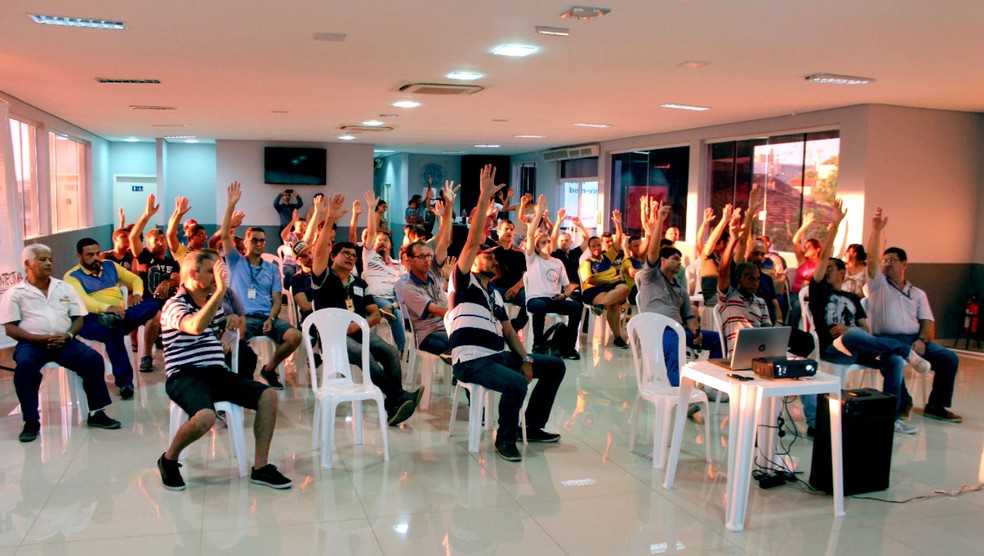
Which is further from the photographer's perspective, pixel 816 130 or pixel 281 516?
pixel 816 130

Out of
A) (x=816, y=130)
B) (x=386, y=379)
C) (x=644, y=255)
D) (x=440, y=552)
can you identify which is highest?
(x=816, y=130)

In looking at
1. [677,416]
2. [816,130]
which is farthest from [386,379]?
[816,130]

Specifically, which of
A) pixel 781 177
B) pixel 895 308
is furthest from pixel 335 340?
pixel 781 177

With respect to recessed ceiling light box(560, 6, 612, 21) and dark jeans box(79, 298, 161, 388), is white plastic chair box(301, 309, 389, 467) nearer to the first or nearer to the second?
→ dark jeans box(79, 298, 161, 388)

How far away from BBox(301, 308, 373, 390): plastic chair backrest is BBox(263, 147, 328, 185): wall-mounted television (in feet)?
41.4

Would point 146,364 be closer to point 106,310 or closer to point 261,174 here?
point 106,310

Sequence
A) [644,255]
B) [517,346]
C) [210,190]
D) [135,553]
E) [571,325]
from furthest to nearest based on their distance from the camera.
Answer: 1. [210,190]
2. [571,325]
3. [644,255]
4. [517,346]
5. [135,553]

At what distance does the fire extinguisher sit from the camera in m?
9.64

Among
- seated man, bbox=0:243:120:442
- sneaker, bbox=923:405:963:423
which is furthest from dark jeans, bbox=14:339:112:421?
sneaker, bbox=923:405:963:423

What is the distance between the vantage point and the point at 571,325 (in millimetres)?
8367

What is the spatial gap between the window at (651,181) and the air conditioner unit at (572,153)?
1.38ft

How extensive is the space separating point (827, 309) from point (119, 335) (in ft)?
18.0

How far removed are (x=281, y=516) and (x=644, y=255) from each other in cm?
379

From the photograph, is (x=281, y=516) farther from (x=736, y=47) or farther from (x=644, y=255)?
(x=736, y=47)
